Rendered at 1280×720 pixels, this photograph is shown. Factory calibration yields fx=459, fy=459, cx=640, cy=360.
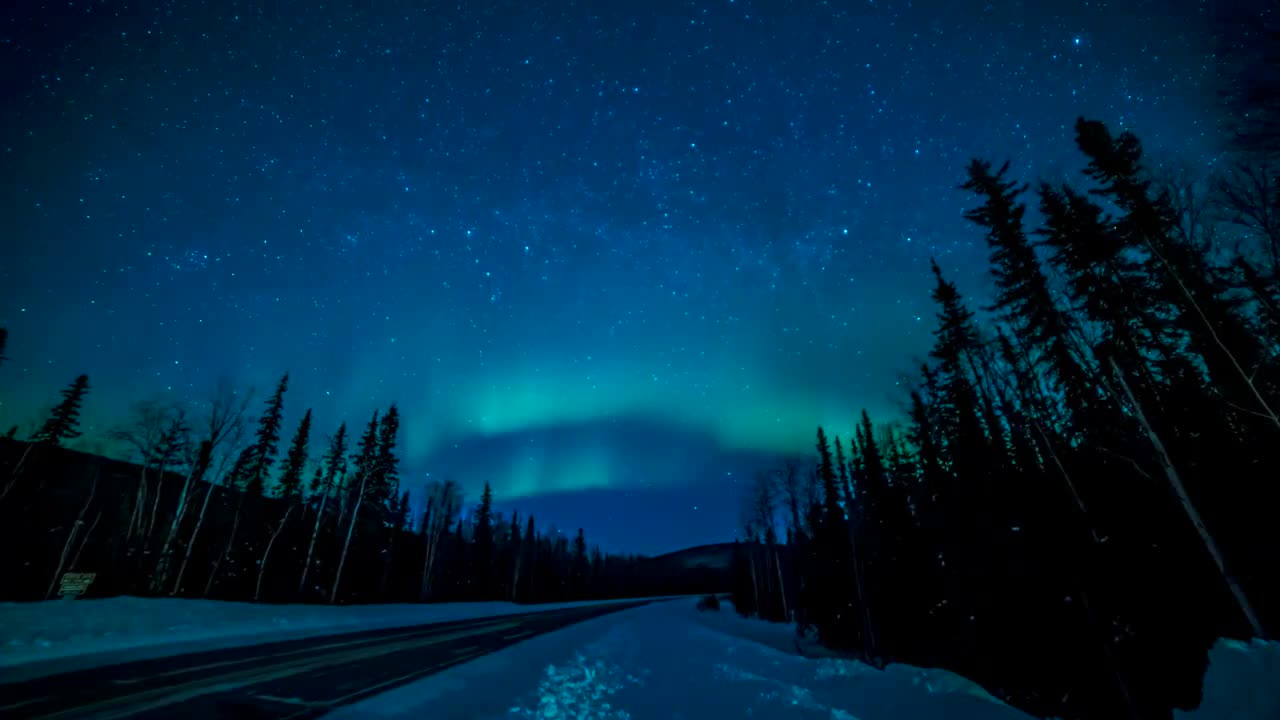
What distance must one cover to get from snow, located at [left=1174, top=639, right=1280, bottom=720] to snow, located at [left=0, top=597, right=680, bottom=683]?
17.0 m

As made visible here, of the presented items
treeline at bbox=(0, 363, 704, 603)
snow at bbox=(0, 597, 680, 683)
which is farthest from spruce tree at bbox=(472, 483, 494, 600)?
snow at bbox=(0, 597, 680, 683)

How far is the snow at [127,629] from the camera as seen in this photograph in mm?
10234

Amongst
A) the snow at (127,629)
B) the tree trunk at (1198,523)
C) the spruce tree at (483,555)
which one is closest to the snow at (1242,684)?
the tree trunk at (1198,523)

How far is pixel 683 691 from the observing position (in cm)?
893

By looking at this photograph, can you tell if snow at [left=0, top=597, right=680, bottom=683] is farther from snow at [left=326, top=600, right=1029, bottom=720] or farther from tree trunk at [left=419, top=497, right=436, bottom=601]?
tree trunk at [left=419, top=497, right=436, bottom=601]

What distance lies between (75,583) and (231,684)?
41542 millimetres

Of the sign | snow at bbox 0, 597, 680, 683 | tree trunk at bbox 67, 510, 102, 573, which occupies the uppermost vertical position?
tree trunk at bbox 67, 510, 102, 573

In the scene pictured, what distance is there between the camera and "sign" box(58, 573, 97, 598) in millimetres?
31578

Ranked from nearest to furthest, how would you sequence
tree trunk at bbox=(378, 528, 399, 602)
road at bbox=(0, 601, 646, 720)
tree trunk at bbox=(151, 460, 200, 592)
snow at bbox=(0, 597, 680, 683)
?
road at bbox=(0, 601, 646, 720), snow at bbox=(0, 597, 680, 683), tree trunk at bbox=(151, 460, 200, 592), tree trunk at bbox=(378, 528, 399, 602)

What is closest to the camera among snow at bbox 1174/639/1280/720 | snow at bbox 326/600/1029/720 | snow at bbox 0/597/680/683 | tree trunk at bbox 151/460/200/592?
snow at bbox 1174/639/1280/720

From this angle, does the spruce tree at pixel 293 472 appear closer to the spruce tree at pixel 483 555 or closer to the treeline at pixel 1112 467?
the spruce tree at pixel 483 555

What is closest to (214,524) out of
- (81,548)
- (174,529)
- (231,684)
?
(81,548)

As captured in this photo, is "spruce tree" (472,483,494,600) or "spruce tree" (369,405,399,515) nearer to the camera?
"spruce tree" (369,405,399,515)

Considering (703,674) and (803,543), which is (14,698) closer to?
(703,674)
